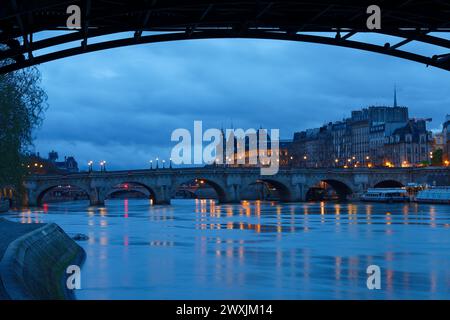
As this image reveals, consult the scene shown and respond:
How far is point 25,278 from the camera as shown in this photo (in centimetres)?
1919

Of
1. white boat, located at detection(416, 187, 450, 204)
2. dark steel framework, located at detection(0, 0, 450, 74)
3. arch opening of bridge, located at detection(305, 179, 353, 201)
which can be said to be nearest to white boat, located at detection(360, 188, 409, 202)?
white boat, located at detection(416, 187, 450, 204)

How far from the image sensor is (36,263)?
79.4 feet

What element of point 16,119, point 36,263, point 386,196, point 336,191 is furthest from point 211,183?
point 36,263

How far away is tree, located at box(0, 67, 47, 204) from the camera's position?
51.6 m

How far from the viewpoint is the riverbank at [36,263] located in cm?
1731

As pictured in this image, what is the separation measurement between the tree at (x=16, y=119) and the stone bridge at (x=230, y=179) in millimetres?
62999

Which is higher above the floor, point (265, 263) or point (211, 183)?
point (211, 183)

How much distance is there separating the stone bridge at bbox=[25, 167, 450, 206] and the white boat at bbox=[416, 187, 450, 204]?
14317 mm

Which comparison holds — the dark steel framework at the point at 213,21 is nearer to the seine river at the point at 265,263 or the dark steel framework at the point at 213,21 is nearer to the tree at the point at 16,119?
the seine river at the point at 265,263

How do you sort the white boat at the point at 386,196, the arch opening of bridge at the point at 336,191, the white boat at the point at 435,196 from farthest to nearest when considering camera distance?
the arch opening of bridge at the point at 336,191
the white boat at the point at 386,196
the white boat at the point at 435,196

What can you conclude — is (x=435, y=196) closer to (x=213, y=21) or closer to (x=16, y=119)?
(x=16, y=119)

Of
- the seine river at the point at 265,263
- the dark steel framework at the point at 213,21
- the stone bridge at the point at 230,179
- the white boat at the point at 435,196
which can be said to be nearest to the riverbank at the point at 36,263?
the seine river at the point at 265,263

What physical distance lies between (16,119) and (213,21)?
109ft
